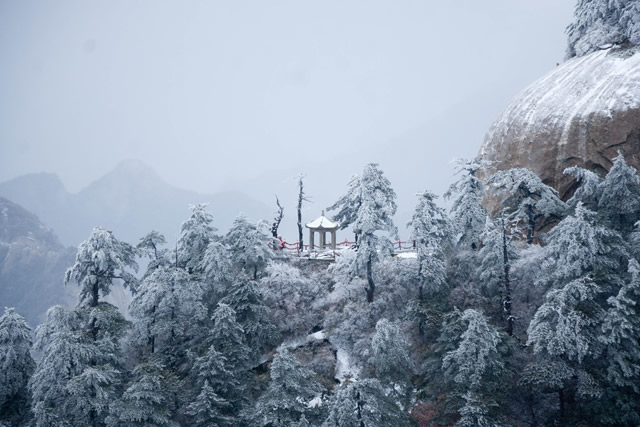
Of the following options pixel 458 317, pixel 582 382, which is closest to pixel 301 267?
pixel 458 317

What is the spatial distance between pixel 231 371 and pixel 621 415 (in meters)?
17.2

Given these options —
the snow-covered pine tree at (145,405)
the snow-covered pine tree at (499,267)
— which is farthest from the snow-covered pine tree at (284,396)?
the snow-covered pine tree at (499,267)

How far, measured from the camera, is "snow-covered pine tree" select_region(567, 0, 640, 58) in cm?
3272

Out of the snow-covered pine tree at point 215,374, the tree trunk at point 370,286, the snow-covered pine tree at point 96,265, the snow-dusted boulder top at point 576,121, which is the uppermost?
the snow-dusted boulder top at point 576,121

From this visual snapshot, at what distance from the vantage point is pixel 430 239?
2858 centimetres

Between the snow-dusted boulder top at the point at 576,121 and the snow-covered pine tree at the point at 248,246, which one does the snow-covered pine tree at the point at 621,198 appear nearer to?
the snow-dusted boulder top at the point at 576,121

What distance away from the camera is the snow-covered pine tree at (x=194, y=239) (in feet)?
107

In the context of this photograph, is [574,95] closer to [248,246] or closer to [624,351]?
[624,351]

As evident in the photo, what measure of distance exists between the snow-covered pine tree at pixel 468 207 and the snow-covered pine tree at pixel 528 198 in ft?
3.73

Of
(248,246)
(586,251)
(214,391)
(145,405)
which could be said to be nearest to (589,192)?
(586,251)

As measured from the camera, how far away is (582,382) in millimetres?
20156

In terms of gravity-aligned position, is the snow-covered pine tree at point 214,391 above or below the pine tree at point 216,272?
below

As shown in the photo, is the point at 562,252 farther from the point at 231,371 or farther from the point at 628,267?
the point at 231,371

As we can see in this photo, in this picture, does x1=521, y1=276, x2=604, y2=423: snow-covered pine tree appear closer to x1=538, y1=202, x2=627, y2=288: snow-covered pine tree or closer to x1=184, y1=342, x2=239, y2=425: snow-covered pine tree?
x1=538, y1=202, x2=627, y2=288: snow-covered pine tree
